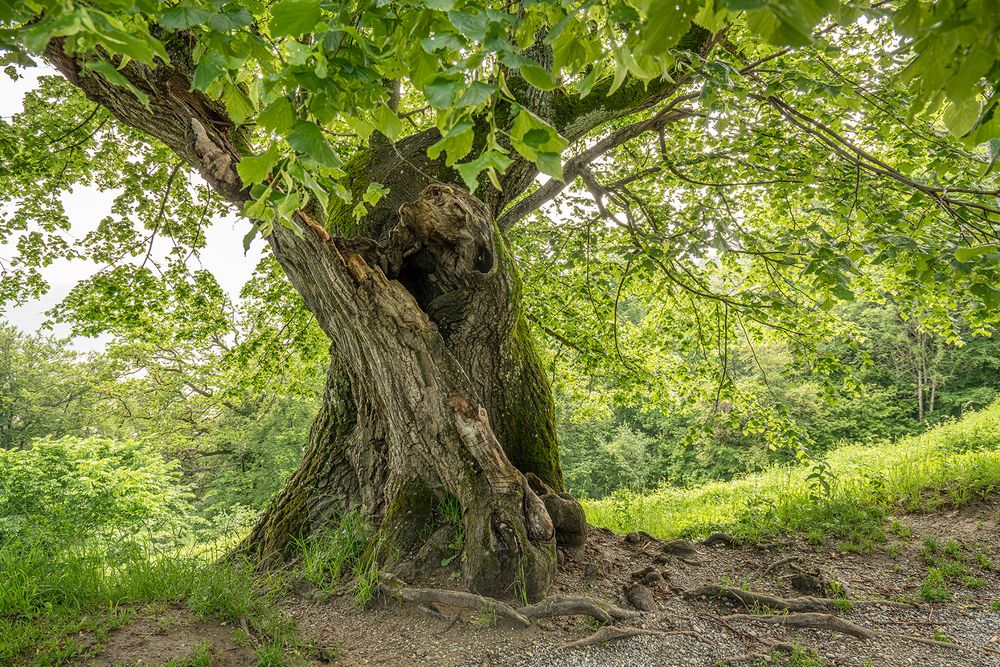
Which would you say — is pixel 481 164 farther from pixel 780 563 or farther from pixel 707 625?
pixel 780 563

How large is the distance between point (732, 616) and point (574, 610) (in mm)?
1036

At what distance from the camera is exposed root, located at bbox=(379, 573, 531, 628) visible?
3.11 meters

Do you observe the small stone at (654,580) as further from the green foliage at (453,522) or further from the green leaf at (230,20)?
the green leaf at (230,20)

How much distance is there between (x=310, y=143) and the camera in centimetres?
140

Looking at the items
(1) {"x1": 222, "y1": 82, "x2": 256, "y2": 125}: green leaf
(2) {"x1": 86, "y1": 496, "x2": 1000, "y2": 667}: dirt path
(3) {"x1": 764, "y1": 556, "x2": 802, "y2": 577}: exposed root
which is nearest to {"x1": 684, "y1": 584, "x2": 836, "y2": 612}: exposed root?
Answer: (2) {"x1": 86, "y1": 496, "x2": 1000, "y2": 667}: dirt path

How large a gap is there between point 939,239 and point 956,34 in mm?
3219

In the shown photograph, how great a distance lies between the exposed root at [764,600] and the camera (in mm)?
3334

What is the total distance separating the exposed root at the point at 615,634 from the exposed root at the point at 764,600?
511 mm

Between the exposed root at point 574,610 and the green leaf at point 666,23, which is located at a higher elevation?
the green leaf at point 666,23

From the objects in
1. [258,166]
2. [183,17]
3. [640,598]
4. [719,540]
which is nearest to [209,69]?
[183,17]

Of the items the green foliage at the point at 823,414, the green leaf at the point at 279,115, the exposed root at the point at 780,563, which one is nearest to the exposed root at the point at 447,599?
the exposed root at the point at 780,563

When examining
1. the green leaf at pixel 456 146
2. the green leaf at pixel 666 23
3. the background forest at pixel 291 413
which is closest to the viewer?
the green leaf at pixel 666 23

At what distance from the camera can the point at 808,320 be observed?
6059mm

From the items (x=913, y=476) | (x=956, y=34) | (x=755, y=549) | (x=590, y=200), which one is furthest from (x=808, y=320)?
(x=956, y=34)
